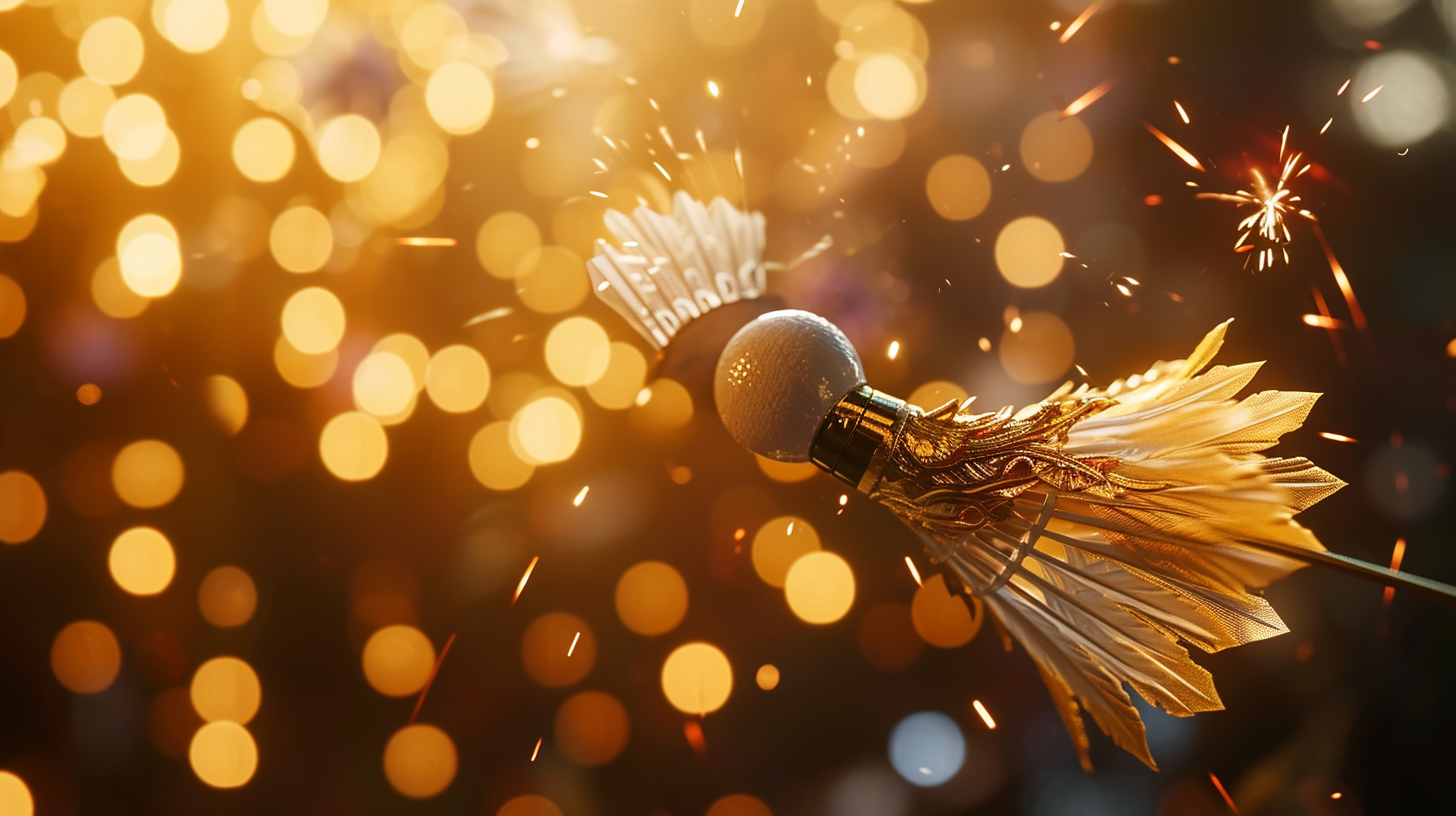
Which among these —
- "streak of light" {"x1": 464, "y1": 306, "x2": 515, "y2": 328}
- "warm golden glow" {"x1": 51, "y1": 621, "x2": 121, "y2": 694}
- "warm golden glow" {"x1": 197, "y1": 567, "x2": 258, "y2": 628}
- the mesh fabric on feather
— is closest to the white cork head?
the mesh fabric on feather

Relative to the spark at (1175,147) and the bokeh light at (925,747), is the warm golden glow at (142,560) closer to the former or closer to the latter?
the bokeh light at (925,747)

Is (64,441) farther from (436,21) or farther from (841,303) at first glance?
(841,303)

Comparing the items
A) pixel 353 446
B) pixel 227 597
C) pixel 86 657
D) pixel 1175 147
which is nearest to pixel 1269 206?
pixel 1175 147

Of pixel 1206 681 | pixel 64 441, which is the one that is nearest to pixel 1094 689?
pixel 1206 681

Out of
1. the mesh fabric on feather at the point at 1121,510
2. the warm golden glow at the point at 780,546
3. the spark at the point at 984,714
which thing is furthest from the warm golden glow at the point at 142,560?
the spark at the point at 984,714

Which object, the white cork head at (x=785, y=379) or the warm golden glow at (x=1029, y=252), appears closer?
the white cork head at (x=785, y=379)

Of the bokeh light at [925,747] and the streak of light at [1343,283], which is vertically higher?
the streak of light at [1343,283]

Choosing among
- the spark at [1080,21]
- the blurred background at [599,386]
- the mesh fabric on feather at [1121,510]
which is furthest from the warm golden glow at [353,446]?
the spark at [1080,21]

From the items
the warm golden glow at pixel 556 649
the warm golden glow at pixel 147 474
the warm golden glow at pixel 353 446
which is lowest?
the warm golden glow at pixel 556 649
